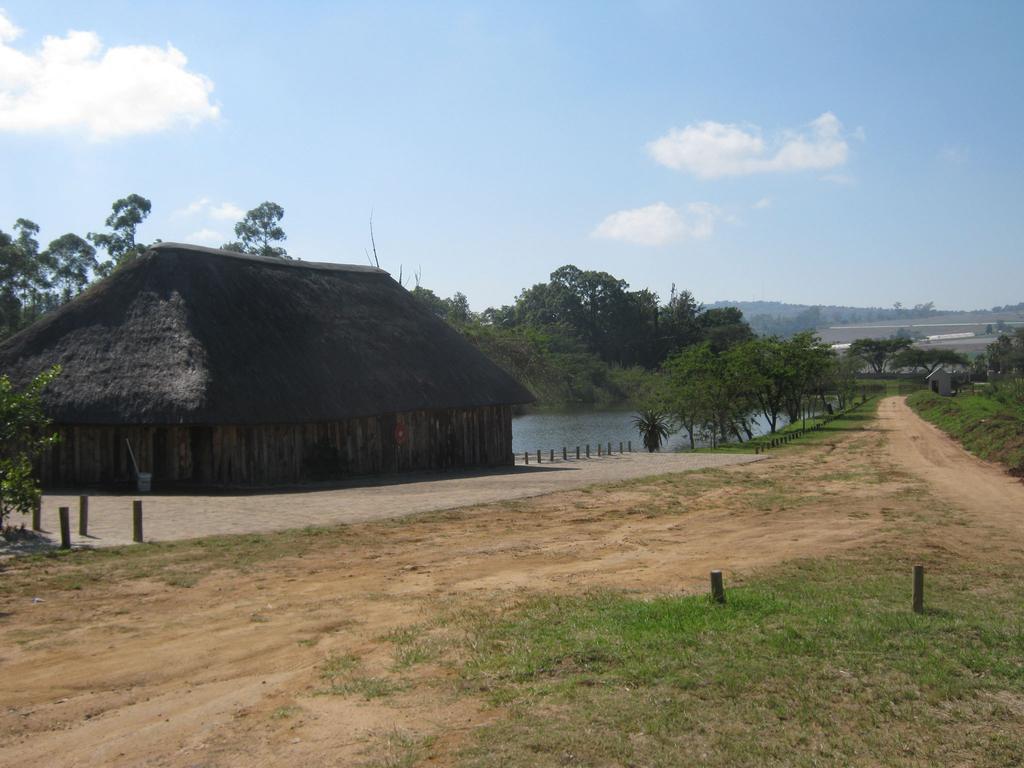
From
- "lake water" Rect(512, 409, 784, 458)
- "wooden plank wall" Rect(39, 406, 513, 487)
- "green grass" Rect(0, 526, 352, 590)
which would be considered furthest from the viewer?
"lake water" Rect(512, 409, 784, 458)

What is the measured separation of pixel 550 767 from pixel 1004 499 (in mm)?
16190

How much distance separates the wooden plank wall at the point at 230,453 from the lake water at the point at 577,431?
12545 mm

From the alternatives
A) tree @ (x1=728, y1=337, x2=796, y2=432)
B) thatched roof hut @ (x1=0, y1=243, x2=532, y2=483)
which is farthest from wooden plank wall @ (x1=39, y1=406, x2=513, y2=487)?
tree @ (x1=728, y1=337, x2=796, y2=432)

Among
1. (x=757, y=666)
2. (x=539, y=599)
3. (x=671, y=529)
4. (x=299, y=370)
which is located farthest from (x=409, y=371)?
(x=757, y=666)

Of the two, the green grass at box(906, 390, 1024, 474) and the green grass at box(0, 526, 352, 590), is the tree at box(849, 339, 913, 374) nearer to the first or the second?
the green grass at box(906, 390, 1024, 474)

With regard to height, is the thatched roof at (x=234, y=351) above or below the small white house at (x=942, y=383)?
above

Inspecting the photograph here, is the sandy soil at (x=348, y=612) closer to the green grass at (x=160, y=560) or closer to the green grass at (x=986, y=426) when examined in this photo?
the green grass at (x=160, y=560)

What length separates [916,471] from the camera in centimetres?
2345

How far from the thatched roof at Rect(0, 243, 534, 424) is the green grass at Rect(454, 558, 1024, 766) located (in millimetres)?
14719

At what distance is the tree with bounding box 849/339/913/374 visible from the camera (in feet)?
327

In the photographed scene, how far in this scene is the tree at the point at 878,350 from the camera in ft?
327

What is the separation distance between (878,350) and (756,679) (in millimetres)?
102385

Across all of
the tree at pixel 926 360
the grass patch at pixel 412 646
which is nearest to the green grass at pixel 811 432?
the grass patch at pixel 412 646

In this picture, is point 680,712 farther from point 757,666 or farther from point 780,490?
point 780,490
